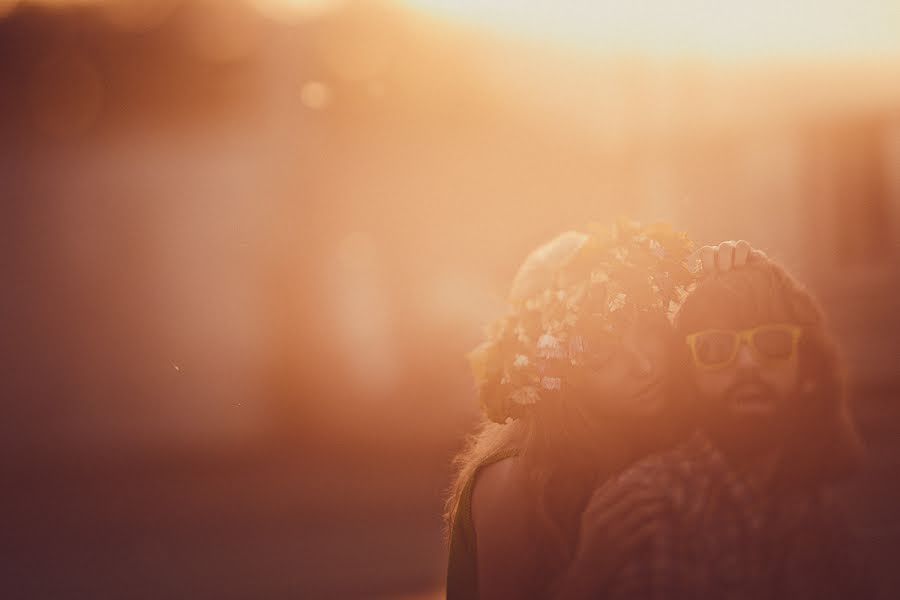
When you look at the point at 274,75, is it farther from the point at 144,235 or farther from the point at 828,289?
the point at 828,289

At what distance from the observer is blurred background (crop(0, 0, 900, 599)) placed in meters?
13.0

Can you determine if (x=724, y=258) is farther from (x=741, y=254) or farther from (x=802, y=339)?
(x=802, y=339)

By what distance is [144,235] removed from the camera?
46.4 ft

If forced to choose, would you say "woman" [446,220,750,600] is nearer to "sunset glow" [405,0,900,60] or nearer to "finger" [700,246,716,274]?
"finger" [700,246,716,274]

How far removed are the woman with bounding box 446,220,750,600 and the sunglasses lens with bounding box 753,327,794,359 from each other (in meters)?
0.16

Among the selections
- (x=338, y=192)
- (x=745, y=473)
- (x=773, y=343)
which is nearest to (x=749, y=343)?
(x=773, y=343)

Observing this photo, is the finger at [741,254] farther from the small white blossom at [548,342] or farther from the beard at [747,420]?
the small white blossom at [548,342]

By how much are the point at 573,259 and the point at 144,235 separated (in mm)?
12305

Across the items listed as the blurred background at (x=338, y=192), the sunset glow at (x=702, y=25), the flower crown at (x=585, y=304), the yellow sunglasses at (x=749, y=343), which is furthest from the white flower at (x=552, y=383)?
the blurred background at (x=338, y=192)

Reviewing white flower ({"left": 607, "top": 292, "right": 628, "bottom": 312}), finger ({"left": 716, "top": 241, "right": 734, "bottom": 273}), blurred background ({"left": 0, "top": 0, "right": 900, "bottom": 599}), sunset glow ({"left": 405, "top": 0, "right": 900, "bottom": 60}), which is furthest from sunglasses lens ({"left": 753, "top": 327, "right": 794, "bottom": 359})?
blurred background ({"left": 0, "top": 0, "right": 900, "bottom": 599})

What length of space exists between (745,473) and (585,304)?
493 mm

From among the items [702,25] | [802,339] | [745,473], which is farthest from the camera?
[702,25]

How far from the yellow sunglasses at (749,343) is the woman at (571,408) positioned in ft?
0.25

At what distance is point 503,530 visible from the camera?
7.62 ft
